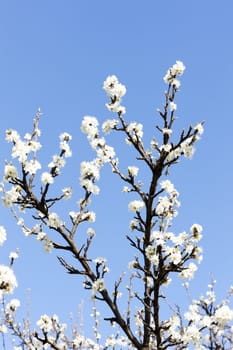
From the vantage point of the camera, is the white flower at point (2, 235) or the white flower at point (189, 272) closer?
the white flower at point (2, 235)

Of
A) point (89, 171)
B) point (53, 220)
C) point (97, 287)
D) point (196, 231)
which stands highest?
point (89, 171)

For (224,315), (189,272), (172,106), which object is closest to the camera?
(224,315)

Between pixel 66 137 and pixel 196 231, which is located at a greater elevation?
pixel 66 137

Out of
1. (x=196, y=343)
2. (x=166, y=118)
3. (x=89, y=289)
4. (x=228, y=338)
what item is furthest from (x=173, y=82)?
(x=228, y=338)

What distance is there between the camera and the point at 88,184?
228 inches

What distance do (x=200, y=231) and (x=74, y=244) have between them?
1.63 m

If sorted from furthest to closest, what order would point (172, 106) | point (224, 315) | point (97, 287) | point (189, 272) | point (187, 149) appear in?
point (172, 106), point (187, 149), point (189, 272), point (97, 287), point (224, 315)

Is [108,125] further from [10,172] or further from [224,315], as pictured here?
[224,315]

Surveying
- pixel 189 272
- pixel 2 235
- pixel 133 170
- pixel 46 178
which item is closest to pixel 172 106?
pixel 133 170

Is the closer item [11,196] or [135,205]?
[11,196]

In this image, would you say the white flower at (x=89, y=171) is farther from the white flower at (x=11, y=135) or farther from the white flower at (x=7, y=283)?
the white flower at (x=7, y=283)

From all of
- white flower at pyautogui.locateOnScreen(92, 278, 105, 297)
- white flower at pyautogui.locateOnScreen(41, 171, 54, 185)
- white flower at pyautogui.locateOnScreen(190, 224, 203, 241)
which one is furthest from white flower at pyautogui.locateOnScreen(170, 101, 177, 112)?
white flower at pyautogui.locateOnScreen(92, 278, 105, 297)

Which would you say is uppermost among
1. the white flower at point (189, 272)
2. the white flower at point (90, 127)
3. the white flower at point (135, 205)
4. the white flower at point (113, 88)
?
the white flower at point (113, 88)

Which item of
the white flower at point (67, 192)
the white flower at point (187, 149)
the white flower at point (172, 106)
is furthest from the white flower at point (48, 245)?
the white flower at point (172, 106)
